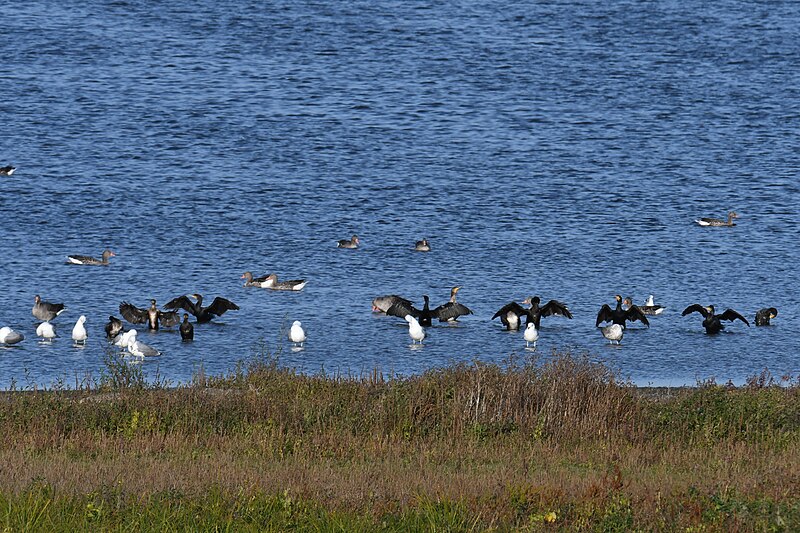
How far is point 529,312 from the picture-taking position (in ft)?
86.4

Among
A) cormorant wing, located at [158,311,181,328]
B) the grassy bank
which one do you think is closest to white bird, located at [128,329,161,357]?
cormorant wing, located at [158,311,181,328]

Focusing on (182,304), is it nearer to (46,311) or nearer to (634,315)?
(46,311)

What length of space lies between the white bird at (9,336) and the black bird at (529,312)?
9.11 metres

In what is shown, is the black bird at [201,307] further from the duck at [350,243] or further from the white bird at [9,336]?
the duck at [350,243]

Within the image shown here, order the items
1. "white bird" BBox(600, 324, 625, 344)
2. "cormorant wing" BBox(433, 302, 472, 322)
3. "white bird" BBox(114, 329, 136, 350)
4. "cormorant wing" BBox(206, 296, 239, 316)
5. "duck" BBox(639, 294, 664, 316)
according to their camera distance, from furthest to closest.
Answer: "duck" BBox(639, 294, 664, 316), "cormorant wing" BBox(433, 302, 472, 322), "cormorant wing" BBox(206, 296, 239, 316), "white bird" BBox(600, 324, 625, 344), "white bird" BBox(114, 329, 136, 350)

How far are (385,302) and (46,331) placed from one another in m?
6.88

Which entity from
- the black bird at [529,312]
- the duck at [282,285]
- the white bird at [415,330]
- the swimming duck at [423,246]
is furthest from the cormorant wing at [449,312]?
the swimming duck at [423,246]

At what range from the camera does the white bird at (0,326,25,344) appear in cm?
2406

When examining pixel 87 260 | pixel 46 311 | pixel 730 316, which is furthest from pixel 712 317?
pixel 87 260

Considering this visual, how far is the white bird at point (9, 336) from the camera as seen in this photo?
24062 mm

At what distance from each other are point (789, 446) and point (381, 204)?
78.5 ft

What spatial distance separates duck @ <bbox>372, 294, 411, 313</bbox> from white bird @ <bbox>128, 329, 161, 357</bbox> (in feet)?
17.6

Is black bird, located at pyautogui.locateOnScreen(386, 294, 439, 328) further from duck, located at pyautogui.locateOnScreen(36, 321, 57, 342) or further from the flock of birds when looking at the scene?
duck, located at pyautogui.locateOnScreen(36, 321, 57, 342)

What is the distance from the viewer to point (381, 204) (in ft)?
127
